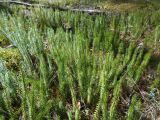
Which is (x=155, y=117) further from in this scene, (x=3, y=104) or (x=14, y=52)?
(x=14, y=52)

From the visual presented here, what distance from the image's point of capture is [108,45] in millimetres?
2557

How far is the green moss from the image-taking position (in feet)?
7.94

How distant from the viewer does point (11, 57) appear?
2521mm

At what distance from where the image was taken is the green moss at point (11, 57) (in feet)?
7.94

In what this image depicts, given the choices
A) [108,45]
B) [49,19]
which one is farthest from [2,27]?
[108,45]

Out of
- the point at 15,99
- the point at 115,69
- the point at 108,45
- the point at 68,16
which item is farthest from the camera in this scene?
the point at 68,16

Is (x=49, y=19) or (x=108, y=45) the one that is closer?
(x=108, y=45)

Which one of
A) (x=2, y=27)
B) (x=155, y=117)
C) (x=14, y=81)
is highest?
(x=2, y=27)

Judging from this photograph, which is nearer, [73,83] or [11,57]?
[73,83]

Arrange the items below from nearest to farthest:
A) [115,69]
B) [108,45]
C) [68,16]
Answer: [115,69], [108,45], [68,16]

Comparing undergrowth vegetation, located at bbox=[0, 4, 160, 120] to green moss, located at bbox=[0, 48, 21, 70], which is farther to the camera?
green moss, located at bbox=[0, 48, 21, 70]

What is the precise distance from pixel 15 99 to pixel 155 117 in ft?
3.28

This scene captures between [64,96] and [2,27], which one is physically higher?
[2,27]

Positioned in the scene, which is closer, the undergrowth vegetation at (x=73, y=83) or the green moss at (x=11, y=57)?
the undergrowth vegetation at (x=73, y=83)
